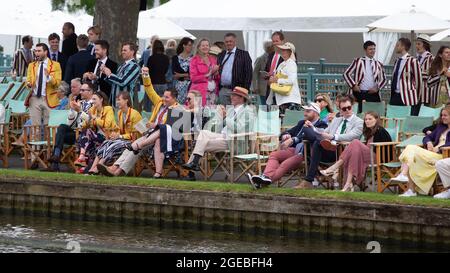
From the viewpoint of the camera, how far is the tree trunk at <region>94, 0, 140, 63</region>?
91.3 ft

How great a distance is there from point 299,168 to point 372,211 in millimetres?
2252

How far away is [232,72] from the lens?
84.5 ft

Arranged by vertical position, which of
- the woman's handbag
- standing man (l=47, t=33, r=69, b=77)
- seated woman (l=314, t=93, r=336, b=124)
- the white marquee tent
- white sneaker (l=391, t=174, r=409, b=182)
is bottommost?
white sneaker (l=391, t=174, r=409, b=182)

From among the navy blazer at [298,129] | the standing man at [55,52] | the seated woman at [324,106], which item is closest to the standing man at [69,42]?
the standing man at [55,52]

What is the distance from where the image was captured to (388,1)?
101 ft

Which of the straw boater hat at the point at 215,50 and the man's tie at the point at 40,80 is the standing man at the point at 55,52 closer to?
the man's tie at the point at 40,80

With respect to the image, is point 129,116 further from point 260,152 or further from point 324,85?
point 324,85

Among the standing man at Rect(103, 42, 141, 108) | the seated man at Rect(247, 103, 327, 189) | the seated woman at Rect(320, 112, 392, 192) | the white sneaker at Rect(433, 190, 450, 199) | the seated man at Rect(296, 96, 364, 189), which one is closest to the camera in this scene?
the white sneaker at Rect(433, 190, 450, 199)

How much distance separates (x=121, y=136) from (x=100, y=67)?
2449 mm

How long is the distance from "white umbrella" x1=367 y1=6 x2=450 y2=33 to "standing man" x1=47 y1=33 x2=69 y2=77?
572 cm

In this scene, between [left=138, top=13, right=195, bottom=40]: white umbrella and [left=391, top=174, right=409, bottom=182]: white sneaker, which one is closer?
[left=391, top=174, right=409, bottom=182]: white sneaker

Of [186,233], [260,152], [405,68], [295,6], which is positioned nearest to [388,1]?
[295,6]

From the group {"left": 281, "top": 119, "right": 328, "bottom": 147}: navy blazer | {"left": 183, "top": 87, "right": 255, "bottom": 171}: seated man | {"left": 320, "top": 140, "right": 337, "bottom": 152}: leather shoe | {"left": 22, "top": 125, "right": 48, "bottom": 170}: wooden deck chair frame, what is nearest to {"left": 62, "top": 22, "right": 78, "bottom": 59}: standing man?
{"left": 22, "top": 125, "right": 48, "bottom": 170}: wooden deck chair frame

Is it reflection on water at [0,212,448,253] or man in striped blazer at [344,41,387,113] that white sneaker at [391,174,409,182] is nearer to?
reflection on water at [0,212,448,253]
